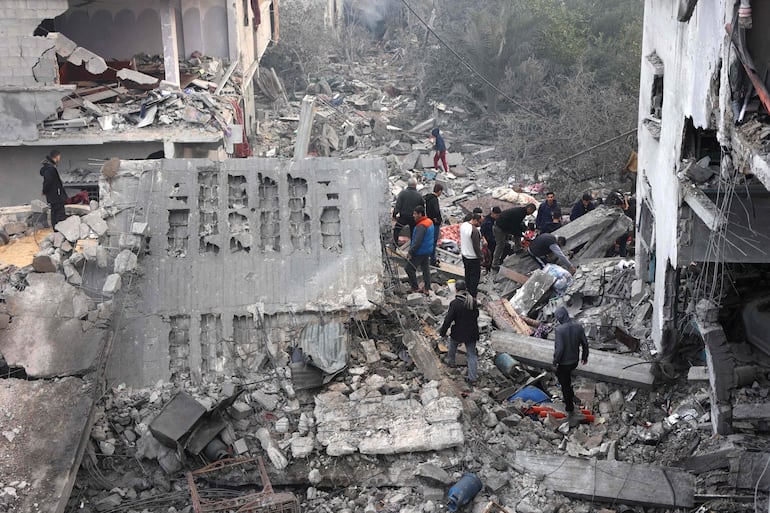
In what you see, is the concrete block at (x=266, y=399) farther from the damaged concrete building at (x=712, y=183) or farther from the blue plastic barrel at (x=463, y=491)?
the damaged concrete building at (x=712, y=183)

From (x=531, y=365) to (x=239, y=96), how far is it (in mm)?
11002

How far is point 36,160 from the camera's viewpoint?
1574 centimetres

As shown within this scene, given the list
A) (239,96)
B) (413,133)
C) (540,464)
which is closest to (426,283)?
(540,464)

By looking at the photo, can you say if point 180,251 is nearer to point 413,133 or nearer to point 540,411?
point 540,411

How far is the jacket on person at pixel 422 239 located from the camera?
11234 millimetres

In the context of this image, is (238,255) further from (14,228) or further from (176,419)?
(14,228)

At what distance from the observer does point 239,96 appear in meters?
18.6

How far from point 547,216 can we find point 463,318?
14.7 feet

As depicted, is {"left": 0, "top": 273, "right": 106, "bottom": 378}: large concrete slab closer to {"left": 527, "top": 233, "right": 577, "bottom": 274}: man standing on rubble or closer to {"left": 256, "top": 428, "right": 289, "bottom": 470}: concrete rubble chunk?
{"left": 256, "top": 428, "right": 289, "bottom": 470}: concrete rubble chunk

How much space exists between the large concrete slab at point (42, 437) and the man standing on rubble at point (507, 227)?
7.02 metres

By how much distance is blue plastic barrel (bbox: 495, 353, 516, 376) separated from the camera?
9773mm

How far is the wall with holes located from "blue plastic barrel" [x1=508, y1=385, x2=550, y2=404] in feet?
6.26

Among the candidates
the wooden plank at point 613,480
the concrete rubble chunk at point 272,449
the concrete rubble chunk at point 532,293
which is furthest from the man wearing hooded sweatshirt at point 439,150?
the concrete rubble chunk at point 272,449

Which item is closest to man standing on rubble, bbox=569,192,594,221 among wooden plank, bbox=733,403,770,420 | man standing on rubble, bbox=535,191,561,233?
man standing on rubble, bbox=535,191,561,233
